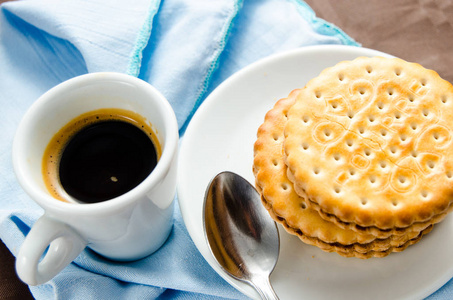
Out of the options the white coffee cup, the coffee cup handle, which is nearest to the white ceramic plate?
the white coffee cup

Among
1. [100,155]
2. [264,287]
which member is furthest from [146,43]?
[264,287]

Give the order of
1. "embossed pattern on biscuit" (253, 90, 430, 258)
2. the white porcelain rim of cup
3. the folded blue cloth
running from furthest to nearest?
the folded blue cloth
"embossed pattern on biscuit" (253, 90, 430, 258)
the white porcelain rim of cup

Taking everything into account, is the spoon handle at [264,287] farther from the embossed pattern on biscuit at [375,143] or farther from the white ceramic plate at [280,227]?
the embossed pattern on biscuit at [375,143]

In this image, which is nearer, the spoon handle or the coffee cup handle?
the coffee cup handle

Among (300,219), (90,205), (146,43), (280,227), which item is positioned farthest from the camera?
(146,43)

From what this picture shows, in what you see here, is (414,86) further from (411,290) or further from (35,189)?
(35,189)

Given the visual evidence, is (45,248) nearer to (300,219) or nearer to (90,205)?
(90,205)

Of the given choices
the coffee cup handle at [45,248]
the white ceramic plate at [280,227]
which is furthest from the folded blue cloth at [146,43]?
the coffee cup handle at [45,248]

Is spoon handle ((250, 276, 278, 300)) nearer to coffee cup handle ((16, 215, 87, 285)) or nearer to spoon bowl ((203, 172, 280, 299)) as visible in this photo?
spoon bowl ((203, 172, 280, 299))
